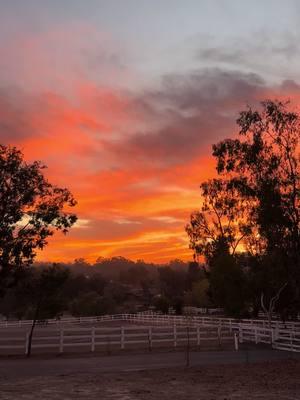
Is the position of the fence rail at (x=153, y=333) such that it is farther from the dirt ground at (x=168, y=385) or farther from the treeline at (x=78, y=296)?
the dirt ground at (x=168, y=385)

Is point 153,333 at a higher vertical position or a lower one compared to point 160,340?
higher

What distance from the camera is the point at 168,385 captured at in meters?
14.9

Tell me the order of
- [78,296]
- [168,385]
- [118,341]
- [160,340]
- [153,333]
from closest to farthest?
[168,385]
[160,340]
[118,341]
[153,333]
[78,296]

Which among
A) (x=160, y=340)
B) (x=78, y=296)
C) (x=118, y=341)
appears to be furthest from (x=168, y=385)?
(x=78, y=296)

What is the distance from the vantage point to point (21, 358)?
23391 mm

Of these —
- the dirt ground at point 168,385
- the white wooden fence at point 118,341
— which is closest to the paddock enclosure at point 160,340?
the white wooden fence at point 118,341

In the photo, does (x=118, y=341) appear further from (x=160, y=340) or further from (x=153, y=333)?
(x=160, y=340)

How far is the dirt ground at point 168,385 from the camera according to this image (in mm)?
13000

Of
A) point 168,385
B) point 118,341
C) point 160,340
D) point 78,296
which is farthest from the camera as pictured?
point 78,296

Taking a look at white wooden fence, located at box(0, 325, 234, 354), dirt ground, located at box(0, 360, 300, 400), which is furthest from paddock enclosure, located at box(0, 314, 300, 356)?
dirt ground, located at box(0, 360, 300, 400)

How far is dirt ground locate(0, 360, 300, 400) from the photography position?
1300 centimetres

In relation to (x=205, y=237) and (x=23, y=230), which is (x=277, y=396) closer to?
(x=23, y=230)

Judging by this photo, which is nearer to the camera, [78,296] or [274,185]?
[274,185]

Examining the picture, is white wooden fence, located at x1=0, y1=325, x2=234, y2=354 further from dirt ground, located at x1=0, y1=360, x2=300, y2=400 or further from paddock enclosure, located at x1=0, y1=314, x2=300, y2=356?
dirt ground, located at x1=0, y1=360, x2=300, y2=400
